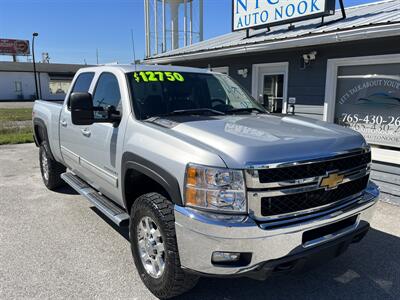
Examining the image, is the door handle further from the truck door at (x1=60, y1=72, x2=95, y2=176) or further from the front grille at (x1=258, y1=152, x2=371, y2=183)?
the front grille at (x1=258, y1=152, x2=371, y2=183)

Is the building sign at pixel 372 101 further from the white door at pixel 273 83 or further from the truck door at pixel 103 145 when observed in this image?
the truck door at pixel 103 145

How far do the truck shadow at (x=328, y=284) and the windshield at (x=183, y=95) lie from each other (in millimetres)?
1672

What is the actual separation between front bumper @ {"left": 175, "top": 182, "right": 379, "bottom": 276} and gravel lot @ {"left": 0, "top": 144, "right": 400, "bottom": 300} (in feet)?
2.34

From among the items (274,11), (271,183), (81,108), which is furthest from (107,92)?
(274,11)

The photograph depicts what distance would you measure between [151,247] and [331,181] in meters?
1.55

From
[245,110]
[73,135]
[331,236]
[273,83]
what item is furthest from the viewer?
[273,83]

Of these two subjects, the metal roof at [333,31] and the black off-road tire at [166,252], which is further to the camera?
the metal roof at [333,31]

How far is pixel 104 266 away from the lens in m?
3.42

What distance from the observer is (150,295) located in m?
2.96

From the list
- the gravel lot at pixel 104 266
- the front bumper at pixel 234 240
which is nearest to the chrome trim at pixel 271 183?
the front bumper at pixel 234 240

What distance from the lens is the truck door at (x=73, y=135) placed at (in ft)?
14.0

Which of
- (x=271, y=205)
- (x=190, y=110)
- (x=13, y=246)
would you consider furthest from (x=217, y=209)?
(x=13, y=246)

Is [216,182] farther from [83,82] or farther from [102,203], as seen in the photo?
[83,82]

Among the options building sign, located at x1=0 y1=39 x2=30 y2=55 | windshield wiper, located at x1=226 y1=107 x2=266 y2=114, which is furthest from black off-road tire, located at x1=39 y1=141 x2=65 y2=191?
building sign, located at x1=0 y1=39 x2=30 y2=55
